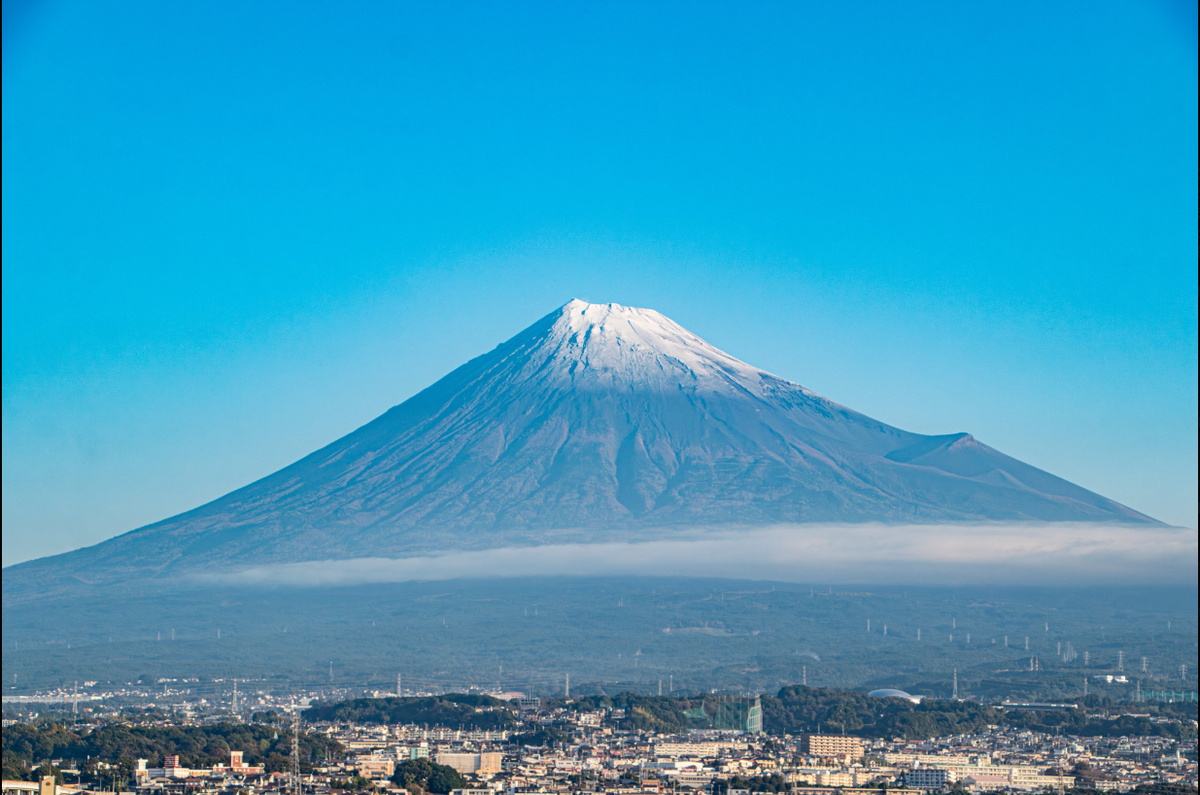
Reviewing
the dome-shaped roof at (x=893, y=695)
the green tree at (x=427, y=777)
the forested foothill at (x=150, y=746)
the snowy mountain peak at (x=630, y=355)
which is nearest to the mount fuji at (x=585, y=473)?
the snowy mountain peak at (x=630, y=355)

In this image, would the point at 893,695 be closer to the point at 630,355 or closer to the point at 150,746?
the point at 150,746

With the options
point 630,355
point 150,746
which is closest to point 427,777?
point 150,746

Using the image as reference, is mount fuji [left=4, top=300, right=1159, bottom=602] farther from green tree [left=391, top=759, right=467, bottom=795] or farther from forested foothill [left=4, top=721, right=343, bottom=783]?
green tree [left=391, top=759, right=467, bottom=795]

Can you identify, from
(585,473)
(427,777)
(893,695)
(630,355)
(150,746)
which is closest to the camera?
(427,777)

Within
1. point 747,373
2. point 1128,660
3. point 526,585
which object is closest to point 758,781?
point 1128,660

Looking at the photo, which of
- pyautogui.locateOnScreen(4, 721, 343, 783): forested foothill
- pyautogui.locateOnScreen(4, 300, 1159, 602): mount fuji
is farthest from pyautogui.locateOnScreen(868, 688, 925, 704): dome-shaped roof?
pyautogui.locateOnScreen(4, 300, 1159, 602): mount fuji

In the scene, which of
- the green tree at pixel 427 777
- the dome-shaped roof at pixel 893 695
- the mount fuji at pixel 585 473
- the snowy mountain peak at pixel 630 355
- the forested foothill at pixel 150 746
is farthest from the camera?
the snowy mountain peak at pixel 630 355

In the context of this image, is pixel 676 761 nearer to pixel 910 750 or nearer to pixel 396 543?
pixel 910 750

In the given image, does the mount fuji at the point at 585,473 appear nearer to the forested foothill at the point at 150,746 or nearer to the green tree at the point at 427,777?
the forested foothill at the point at 150,746
